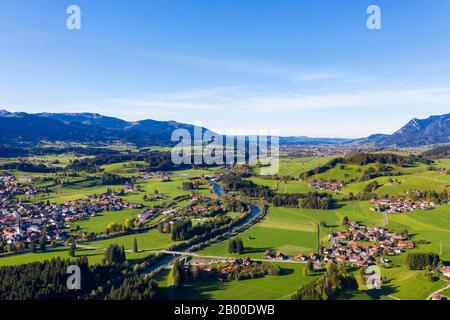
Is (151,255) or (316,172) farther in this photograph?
(316,172)

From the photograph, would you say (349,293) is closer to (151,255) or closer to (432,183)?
(151,255)

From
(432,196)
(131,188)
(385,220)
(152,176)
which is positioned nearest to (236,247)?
(385,220)

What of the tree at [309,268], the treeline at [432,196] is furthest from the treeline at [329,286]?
the treeline at [432,196]

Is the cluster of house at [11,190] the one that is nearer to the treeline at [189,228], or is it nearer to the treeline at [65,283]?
the treeline at [189,228]

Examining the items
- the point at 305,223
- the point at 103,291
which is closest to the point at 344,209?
the point at 305,223

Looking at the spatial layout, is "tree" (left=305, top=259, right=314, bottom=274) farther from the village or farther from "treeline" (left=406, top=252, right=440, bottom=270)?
the village
